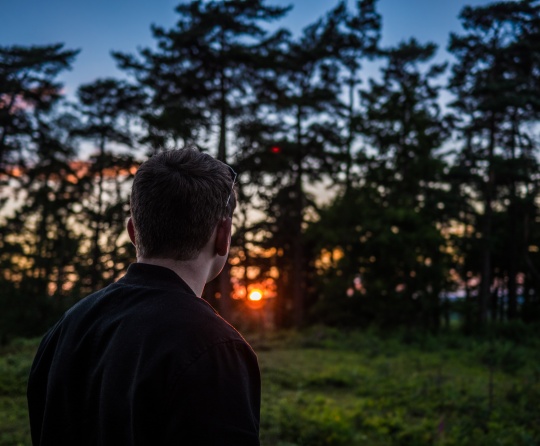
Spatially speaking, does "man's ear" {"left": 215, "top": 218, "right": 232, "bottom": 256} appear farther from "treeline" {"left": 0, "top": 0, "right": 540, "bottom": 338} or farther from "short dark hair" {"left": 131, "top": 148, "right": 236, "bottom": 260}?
"treeline" {"left": 0, "top": 0, "right": 540, "bottom": 338}

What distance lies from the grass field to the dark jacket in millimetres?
5790

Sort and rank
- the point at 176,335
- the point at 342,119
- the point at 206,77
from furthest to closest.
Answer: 1. the point at 342,119
2. the point at 206,77
3. the point at 176,335

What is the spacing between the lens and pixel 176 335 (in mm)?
1182

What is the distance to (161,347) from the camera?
3.85 feet

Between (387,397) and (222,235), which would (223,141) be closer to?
(387,397)

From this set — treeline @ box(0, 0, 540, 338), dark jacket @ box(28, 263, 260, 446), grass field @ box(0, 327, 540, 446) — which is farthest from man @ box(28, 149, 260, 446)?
treeline @ box(0, 0, 540, 338)

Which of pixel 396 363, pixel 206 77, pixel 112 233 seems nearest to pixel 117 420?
pixel 396 363

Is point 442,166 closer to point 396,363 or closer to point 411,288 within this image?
A: point 411,288

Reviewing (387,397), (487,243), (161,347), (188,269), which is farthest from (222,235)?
(487,243)

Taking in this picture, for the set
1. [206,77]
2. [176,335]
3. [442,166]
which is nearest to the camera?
[176,335]

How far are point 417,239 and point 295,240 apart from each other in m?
7.33

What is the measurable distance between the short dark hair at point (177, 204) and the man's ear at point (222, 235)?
1.4 inches

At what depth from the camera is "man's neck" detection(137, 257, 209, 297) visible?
55.9 inches

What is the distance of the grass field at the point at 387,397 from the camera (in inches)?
287
